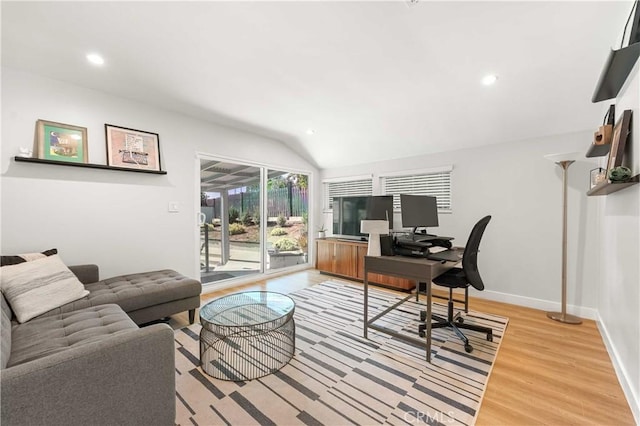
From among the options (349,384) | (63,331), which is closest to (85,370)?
(63,331)

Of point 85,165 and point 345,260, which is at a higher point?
point 85,165

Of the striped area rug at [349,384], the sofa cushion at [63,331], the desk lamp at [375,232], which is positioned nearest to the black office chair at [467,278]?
the striped area rug at [349,384]

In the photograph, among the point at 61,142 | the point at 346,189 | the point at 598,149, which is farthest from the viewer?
the point at 346,189

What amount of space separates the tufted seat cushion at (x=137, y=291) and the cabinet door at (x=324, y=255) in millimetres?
2550

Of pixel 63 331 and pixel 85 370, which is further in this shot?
pixel 63 331

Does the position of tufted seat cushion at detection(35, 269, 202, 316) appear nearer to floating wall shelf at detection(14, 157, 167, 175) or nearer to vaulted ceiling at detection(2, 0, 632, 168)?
floating wall shelf at detection(14, 157, 167, 175)

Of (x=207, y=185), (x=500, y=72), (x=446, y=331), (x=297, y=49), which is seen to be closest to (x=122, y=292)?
(x=207, y=185)

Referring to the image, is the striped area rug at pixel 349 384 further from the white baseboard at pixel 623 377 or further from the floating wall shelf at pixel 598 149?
the floating wall shelf at pixel 598 149

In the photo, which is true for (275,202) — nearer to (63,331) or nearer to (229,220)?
(229,220)

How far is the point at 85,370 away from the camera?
115 centimetres

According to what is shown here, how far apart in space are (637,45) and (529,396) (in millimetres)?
2226

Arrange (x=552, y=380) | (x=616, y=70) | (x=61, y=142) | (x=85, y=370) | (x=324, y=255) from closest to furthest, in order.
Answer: (x=85, y=370) < (x=616, y=70) < (x=552, y=380) < (x=61, y=142) < (x=324, y=255)

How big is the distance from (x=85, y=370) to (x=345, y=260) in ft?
12.3

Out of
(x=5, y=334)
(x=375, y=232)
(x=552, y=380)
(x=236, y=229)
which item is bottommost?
(x=552, y=380)
